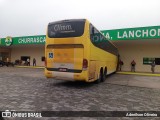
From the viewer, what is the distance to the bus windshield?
10.1 metres

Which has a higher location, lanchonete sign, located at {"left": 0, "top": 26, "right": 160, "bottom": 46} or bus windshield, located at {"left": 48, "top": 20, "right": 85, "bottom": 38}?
lanchonete sign, located at {"left": 0, "top": 26, "right": 160, "bottom": 46}

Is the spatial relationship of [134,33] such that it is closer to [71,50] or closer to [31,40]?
[71,50]

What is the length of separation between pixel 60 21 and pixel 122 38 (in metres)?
13.7

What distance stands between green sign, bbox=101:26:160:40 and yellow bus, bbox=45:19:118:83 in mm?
12218

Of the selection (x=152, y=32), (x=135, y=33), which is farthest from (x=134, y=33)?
(x=152, y=32)

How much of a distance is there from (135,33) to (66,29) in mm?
13788

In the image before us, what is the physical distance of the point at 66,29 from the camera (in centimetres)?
1041

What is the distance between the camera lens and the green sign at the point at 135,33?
21.0 metres

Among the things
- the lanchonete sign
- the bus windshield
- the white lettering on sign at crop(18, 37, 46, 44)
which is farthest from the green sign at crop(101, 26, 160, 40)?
the bus windshield

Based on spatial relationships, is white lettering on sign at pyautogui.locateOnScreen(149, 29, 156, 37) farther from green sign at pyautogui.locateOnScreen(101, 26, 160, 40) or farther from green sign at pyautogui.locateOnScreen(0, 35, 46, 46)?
green sign at pyautogui.locateOnScreen(0, 35, 46, 46)

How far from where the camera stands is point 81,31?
10.1m

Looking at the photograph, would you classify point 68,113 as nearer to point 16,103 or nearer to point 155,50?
point 16,103

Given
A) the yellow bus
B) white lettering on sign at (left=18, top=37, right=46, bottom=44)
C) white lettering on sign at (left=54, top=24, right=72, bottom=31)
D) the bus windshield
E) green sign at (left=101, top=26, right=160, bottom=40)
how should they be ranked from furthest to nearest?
white lettering on sign at (left=18, top=37, right=46, bottom=44) → green sign at (left=101, top=26, right=160, bottom=40) → white lettering on sign at (left=54, top=24, right=72, bottom=31) → the bus windshield → the yellow bus

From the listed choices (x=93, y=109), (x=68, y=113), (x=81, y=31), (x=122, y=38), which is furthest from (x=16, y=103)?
(x=122, y=38)
